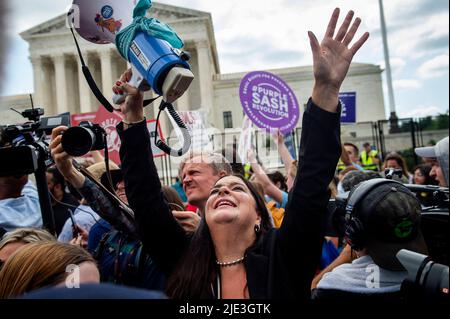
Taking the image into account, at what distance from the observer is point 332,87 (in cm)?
145

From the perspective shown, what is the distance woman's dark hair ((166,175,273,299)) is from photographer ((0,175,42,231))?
1.19 metres

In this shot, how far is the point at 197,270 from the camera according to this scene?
1.67 metres

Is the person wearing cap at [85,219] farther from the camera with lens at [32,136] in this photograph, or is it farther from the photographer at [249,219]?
the photographer at [249,219]

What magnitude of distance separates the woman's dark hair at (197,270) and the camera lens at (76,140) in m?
0.58

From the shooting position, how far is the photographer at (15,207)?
2.49m

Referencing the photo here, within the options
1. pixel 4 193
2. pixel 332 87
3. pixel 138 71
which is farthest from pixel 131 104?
pixel 4 193

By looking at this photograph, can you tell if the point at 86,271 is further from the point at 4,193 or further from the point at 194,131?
the point at 4,193

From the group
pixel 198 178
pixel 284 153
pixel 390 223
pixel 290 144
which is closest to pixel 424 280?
pixel 390 223

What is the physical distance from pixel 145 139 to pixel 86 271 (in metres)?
0.55

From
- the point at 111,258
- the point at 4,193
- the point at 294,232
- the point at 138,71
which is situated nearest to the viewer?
the point at 138,71

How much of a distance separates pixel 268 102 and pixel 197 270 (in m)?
3.67

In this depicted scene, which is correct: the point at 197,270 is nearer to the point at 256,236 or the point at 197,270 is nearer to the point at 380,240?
the point at 256,236

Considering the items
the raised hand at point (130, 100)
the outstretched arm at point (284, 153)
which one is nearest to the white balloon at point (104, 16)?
the raised hand at point (130, 100)
